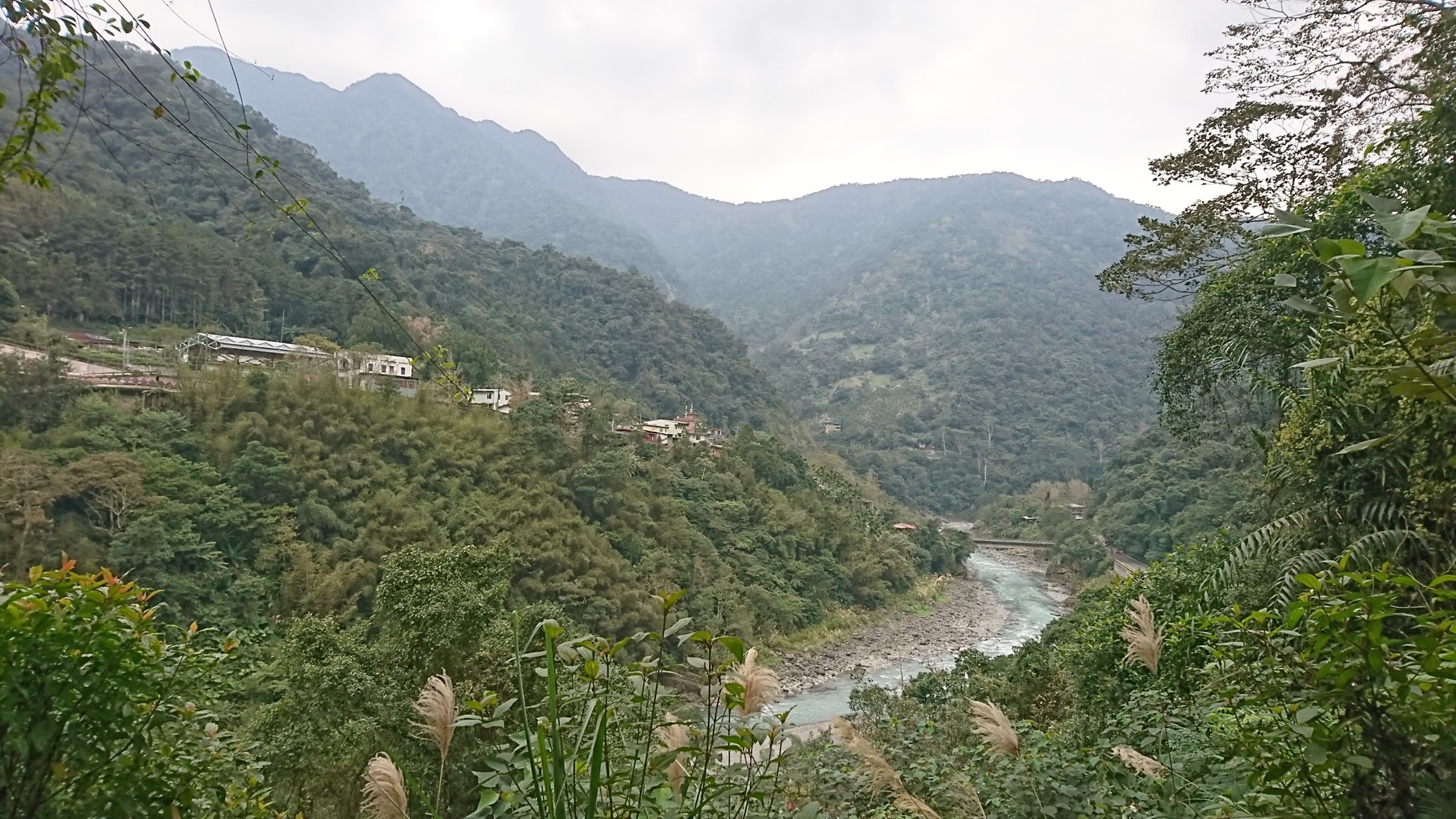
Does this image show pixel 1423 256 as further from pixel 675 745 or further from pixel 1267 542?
pixel 1267 542

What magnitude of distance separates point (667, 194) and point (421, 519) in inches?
4461

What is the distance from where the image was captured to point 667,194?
117250mm

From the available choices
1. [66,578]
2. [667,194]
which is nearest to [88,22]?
[66,578]

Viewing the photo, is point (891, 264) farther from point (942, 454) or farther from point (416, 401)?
point (416, 401)

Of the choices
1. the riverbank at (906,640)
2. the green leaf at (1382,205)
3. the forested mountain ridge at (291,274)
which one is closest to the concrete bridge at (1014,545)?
the riverbank at (906,640)

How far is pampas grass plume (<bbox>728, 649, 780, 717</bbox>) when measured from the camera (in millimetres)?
1078

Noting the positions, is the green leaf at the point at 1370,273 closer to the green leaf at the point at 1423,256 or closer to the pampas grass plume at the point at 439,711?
the green leaf at the point at 1423,256

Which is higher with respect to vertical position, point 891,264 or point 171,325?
point 891,264

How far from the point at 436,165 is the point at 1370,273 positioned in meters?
96.0

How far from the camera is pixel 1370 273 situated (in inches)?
19.7

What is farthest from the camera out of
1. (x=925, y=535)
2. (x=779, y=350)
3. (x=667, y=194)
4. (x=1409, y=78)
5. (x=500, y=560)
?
(x=667, y=194)

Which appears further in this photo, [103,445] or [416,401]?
[416,401]

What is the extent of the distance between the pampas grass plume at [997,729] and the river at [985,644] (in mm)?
4875

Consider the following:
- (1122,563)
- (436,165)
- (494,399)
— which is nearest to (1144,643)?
(494,399)
